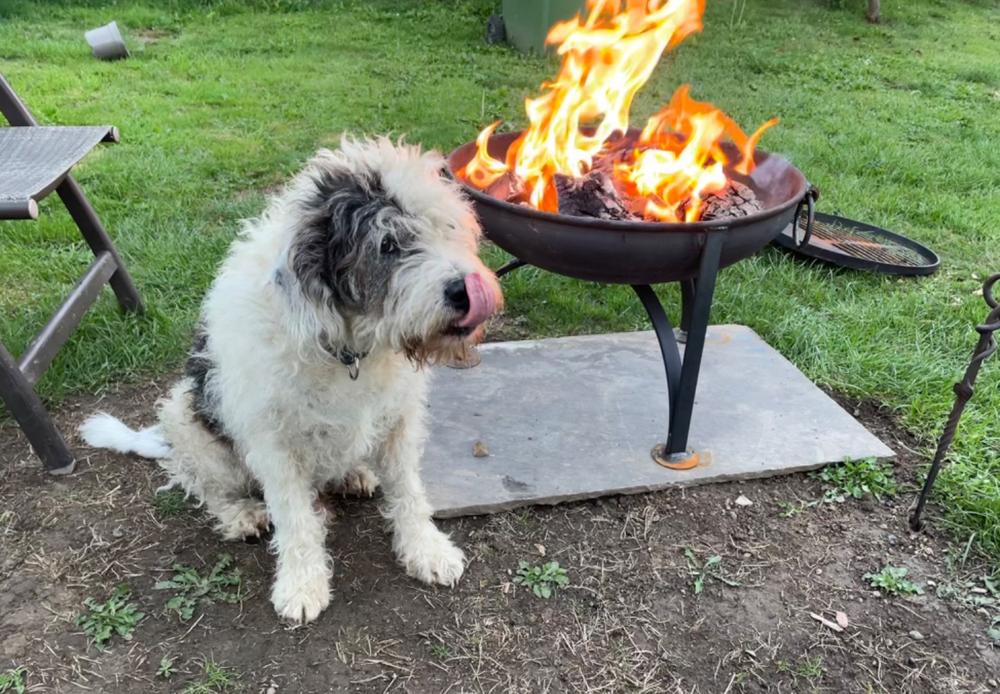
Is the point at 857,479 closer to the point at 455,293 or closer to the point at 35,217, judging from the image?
the point at 455,293

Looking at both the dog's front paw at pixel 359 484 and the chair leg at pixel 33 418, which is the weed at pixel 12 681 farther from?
the dog's front paw at pixel 359 484

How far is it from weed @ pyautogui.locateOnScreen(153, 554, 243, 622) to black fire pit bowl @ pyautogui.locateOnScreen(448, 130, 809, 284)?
1797 millimetres

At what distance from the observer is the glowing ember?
11.4ft

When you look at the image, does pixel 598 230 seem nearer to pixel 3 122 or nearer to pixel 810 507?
pixel 810 507

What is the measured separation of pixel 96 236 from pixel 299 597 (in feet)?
8.71

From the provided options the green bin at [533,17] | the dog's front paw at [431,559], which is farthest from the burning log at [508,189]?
the green bin at [533,17]

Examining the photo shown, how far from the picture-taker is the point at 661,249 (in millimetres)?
2869

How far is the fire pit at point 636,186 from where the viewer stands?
2.91 meters

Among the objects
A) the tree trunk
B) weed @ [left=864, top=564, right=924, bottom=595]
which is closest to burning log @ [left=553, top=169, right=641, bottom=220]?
weed @ [left=864, top=564, right=924, bottom=595]

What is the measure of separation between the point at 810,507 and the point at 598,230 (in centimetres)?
166

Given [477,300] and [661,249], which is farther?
[661,249]

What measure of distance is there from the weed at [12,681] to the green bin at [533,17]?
8932 millimetres

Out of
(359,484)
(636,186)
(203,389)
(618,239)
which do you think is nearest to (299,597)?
(359,484)

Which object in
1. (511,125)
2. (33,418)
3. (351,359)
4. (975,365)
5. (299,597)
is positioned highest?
(351,359)
